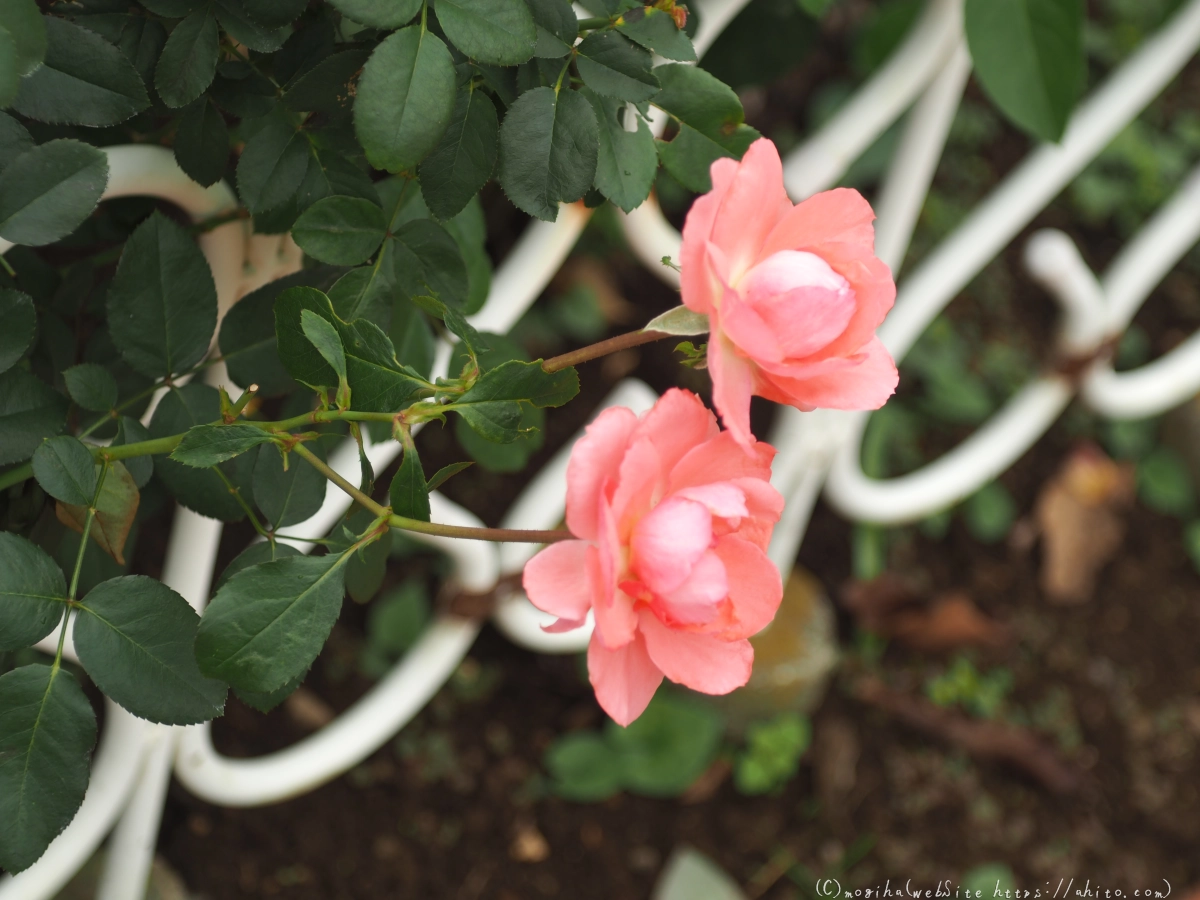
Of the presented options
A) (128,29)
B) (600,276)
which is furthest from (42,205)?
(600,276)

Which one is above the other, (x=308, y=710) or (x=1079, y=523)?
(x=1079, y=523)

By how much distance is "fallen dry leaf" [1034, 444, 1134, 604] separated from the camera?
1.92 m

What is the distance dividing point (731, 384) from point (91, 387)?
0.34 meters

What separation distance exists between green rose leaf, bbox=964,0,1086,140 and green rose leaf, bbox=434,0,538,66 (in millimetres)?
518

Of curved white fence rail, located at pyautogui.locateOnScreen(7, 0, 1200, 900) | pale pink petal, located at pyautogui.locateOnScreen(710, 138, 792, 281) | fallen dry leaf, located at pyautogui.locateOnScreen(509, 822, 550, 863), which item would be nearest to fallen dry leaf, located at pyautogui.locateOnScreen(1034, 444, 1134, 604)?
curved white fence rail, located at pyautogui.locateOnScreen(7, 0, 1200, 900)

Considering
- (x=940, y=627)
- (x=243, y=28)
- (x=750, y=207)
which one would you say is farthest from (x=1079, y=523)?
(x=243, y=28)

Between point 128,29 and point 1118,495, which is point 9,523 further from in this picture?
point 1118,495

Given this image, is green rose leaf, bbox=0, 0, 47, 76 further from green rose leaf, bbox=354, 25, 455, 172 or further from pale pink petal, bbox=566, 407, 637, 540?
pale pink petal, bbox=566, 407, 637, 540

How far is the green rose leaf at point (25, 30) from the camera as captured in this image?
44cm

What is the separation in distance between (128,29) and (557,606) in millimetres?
362

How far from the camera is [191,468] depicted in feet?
1.81

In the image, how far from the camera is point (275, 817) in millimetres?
1328

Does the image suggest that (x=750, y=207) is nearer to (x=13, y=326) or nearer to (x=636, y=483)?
(x=636, y=483)

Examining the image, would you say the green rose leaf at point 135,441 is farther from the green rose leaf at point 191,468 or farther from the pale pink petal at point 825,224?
the pale pink petal at point 825,224
